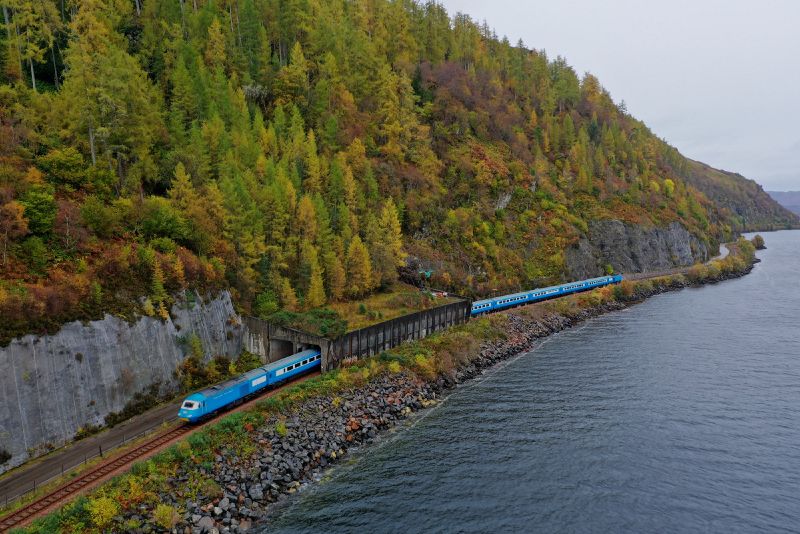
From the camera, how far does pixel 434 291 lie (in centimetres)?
7369

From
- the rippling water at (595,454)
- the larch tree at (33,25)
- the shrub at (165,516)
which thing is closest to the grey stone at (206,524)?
the shrub at (165,516)

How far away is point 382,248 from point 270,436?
115 ft

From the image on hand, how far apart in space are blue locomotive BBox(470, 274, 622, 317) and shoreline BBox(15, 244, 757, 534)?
7724mm

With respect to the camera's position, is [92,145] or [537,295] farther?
[537,295]

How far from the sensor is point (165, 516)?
2873 cm

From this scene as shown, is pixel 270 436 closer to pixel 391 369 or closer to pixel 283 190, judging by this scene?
pixel 391 369

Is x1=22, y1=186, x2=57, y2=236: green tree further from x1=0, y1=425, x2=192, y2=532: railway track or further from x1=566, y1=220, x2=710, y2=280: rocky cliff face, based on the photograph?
x1=566, y1=220, x2=710, y2=280: rocky cliff face

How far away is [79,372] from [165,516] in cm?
1314

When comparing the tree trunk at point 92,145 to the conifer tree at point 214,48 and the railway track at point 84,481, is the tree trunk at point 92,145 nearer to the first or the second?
the railway track at point 84,481

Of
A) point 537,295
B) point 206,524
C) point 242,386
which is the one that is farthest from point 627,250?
point 206,524

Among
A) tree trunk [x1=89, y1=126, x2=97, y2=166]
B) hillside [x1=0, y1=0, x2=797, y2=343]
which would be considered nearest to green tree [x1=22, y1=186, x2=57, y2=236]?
hillside [x1=0, y1=0, x2=797, y2=343]

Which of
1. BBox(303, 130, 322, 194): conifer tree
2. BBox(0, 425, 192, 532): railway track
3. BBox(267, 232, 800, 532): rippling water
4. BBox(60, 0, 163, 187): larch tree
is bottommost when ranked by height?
BBox(267, 232, 800, 532): rippling water

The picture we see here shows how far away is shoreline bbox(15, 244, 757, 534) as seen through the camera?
29219 millimetres

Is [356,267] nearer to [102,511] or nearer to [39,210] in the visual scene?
[39,210]
